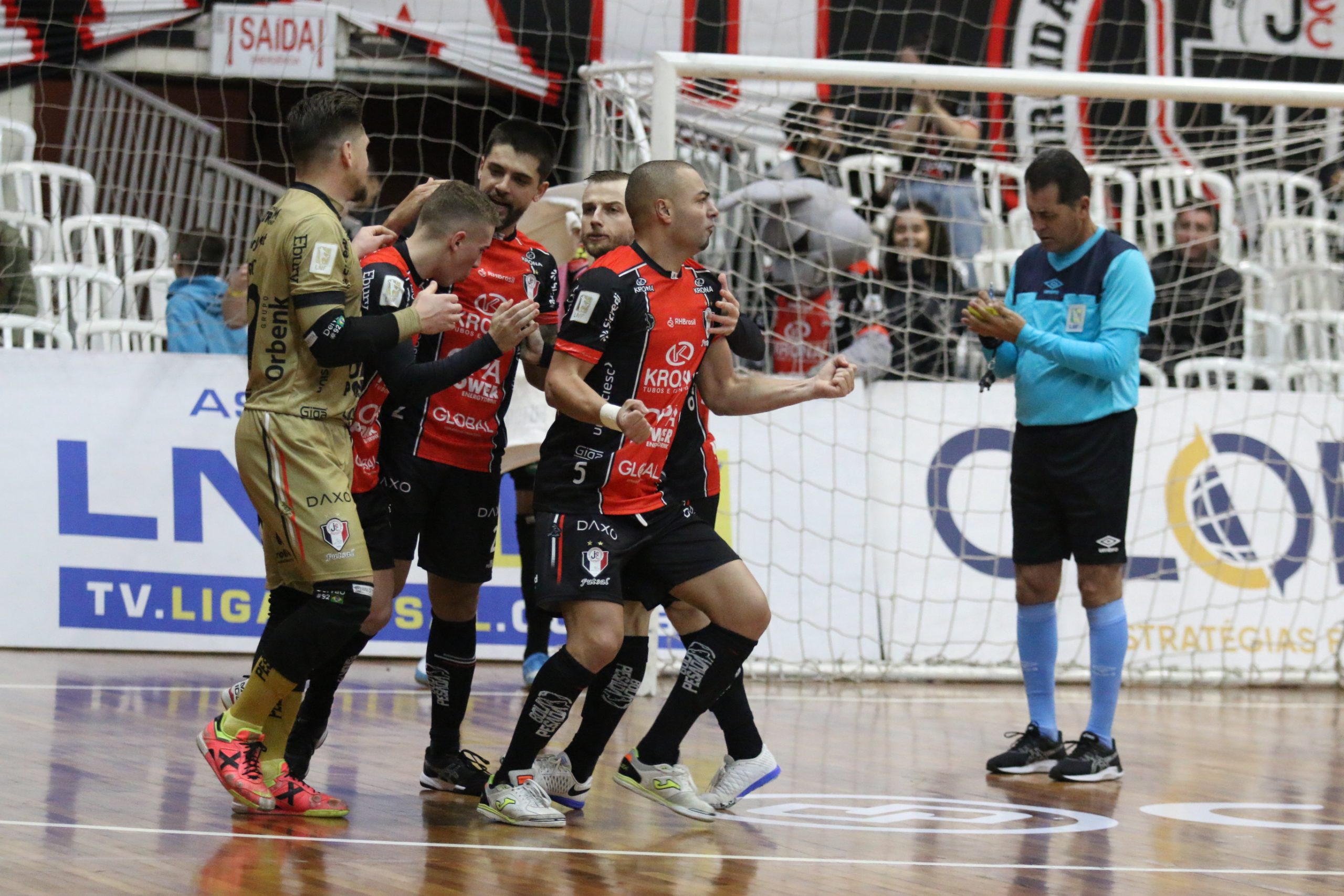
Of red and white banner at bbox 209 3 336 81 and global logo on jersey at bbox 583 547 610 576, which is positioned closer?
global logo on jersey at bbox 583 547 610 576

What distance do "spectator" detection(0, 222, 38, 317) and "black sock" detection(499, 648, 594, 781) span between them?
517cm

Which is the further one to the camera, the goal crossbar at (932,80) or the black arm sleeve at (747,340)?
the goal crossbar at (932,80)

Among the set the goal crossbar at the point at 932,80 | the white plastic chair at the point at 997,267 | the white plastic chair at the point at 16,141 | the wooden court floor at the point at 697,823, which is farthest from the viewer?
the white plastic chair at the point at 997,267

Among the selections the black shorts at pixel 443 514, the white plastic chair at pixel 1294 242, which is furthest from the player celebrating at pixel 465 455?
the white plastic chair at pixel 1294 242

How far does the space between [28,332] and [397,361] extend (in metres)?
4.67

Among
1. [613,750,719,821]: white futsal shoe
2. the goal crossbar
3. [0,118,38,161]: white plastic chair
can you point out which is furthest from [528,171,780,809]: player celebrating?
[0,118,38,161]: white plastic chair

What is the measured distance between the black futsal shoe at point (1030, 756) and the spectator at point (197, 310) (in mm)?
4574

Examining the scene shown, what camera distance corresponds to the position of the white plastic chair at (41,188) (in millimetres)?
8680

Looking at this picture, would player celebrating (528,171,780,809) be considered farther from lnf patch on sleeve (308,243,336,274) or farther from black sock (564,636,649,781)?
lnf patch on sleeve (308,243,336,274)

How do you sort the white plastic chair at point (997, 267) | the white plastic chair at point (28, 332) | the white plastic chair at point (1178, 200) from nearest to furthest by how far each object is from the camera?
the white plastic chair at point (28, 332), the white plastic chair at point (997, 267), the white plastic chair at point (1178, 200)

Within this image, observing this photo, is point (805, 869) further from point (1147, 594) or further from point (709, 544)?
point (1147, 594)

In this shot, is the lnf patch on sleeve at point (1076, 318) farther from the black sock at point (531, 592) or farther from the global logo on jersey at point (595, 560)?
the black sock at point (531, 592)

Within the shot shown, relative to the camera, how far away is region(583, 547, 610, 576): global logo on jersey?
432 cm

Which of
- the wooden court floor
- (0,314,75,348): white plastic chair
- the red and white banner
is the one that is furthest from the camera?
the red and white banner
